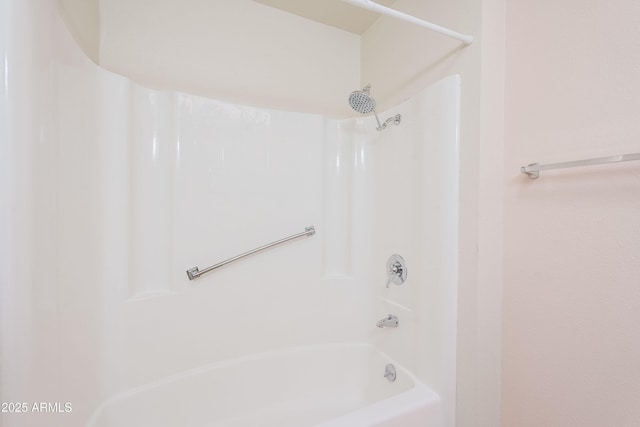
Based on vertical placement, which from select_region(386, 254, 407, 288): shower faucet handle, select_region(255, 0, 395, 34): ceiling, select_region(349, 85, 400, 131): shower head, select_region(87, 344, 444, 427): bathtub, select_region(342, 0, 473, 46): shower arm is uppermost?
select_region(255, 0, 395, 34): ceiling

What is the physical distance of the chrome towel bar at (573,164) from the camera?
0.61 meters

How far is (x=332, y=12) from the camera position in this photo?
58.5 inches

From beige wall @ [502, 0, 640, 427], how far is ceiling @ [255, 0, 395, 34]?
877mm

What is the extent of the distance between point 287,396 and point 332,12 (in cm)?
225

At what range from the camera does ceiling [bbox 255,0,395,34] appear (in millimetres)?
1414

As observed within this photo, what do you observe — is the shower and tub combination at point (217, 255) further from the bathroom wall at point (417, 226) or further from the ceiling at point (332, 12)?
the ceiling at point (332, 12)

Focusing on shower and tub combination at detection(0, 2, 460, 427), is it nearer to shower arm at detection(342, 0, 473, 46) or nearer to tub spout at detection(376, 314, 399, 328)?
tub spout at detection(376, 314, 399, 328)

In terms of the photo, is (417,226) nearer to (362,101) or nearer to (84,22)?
(362,101)

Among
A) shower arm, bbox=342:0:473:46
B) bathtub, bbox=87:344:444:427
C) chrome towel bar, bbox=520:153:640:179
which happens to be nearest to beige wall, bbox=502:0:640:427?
chrome towel bar, bbox=520:153:640:179

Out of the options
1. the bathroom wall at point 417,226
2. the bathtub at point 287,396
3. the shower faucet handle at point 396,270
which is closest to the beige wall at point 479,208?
the bathroom wall at point 417,226

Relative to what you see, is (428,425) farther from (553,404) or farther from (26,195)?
(26,195)

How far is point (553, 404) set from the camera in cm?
80

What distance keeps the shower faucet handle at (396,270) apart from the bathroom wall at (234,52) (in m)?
1.04

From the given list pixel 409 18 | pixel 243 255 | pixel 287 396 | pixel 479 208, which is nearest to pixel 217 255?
pixel 243 255
